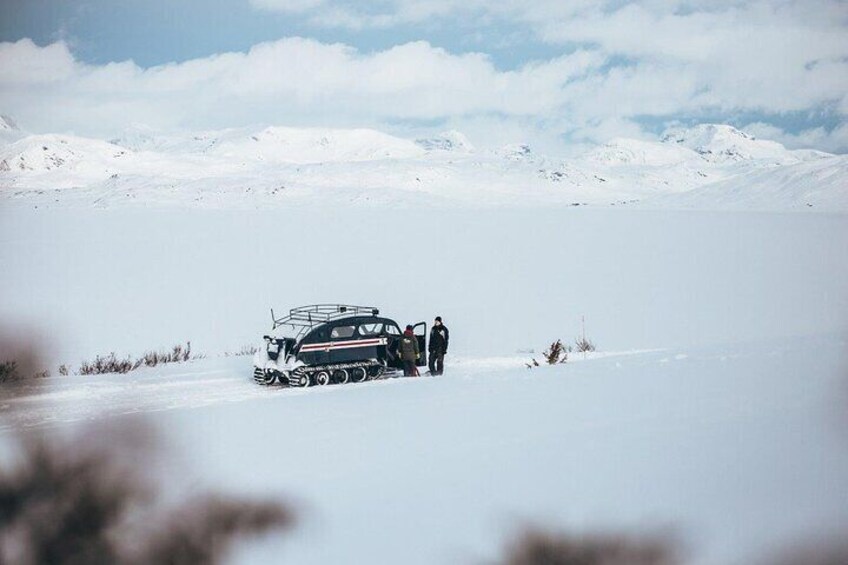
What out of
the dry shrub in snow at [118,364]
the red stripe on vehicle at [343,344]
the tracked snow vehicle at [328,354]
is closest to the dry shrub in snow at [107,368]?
Answer: the dry shrub in snow at [118,364]

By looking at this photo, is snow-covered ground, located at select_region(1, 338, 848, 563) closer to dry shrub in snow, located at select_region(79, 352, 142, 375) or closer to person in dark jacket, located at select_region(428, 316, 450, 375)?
person in dark jacket, located at select_region(428, 316, 450, 375)

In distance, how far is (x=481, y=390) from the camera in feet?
40.9

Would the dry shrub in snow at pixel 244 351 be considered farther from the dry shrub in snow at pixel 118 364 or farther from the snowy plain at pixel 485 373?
the dry shrub in snow at pixel 118 364

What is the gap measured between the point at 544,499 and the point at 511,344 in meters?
16.0

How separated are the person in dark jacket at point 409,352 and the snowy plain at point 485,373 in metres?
1.03

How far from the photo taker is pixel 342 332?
1578 cm

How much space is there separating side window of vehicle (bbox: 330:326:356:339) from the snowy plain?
1734mm

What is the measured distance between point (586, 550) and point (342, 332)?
972cm

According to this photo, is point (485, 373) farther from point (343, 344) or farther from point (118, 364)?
point (118, 364)

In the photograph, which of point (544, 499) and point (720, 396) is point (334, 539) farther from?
point (720, 396)

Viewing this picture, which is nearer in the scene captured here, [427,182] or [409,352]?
[409,352]

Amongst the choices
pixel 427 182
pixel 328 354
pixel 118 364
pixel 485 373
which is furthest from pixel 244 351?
pixel 427 182

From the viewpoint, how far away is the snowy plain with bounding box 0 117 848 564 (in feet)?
23.4

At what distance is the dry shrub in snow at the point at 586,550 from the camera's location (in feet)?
21.1
